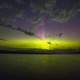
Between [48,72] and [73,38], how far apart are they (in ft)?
1.35

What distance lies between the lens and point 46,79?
360 cm

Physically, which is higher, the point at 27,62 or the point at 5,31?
the point at 5,31

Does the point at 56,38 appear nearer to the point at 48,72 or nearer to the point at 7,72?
the point at 48,72

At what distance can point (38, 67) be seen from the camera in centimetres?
361

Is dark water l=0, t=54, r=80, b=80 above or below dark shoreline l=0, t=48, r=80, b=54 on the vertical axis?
below

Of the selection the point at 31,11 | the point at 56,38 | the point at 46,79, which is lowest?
the point at 46,79

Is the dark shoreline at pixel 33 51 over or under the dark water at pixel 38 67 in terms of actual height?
over

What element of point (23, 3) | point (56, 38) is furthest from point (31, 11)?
point (56, 38)

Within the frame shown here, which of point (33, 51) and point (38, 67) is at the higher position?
point (33, 51)

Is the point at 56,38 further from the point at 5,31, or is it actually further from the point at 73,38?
the point at 5,31

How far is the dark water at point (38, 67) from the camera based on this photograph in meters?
3.60

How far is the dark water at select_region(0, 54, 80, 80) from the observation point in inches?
142

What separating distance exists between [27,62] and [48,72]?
226 mm

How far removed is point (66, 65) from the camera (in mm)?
3623
